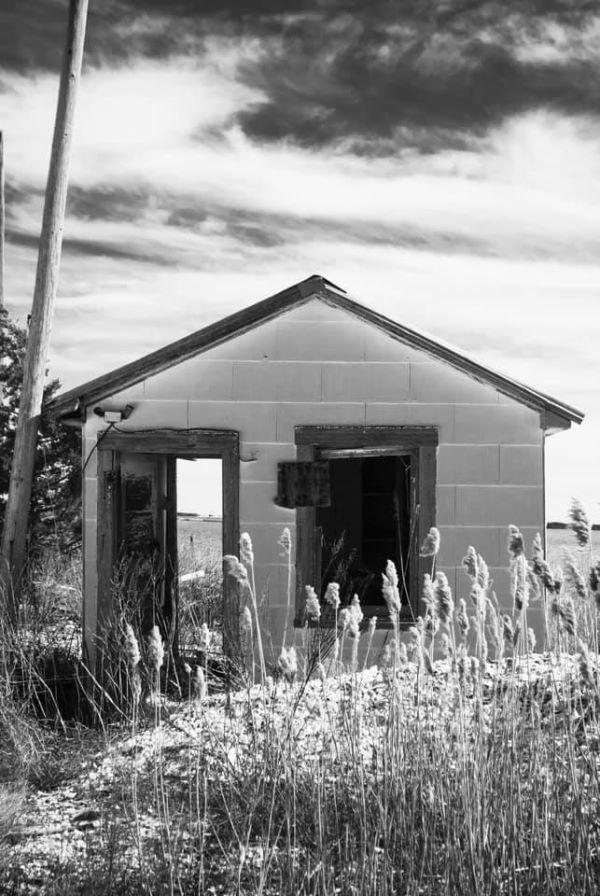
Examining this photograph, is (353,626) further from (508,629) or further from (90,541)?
(90,541)

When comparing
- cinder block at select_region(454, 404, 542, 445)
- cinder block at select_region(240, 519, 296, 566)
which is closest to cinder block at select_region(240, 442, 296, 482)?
cinder block at select_region(240, 519, 296, 566)

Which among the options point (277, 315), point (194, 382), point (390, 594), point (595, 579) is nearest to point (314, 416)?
point (277, 315)

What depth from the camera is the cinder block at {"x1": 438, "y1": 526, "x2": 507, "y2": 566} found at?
834 cm

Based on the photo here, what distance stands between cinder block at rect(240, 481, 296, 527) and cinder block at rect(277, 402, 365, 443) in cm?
44

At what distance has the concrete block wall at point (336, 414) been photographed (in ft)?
27.5

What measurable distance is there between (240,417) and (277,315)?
3.06ft

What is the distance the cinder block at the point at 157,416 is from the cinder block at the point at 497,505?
2.43 metres

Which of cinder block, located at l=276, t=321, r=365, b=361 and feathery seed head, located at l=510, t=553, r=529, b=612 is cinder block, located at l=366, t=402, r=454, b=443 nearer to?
cinder block, located at l=276, t=321, r=365, b=361

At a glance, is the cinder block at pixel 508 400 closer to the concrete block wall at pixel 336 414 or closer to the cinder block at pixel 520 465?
the concrete block wall at pixel 336 414

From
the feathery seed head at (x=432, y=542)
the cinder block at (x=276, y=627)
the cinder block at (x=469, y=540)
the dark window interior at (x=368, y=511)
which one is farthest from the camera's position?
the dark window interior at (x=368, y=511)

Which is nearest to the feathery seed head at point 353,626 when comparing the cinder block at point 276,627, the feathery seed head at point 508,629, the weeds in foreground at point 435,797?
the weeds in foreground at point 435,797

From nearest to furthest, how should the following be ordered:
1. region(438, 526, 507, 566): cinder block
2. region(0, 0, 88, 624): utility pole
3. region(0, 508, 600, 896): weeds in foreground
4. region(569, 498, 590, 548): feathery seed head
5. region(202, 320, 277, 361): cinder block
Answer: region(569, 498, 590, 548): feathery seed head
region(0, 508, 600, 896): weeds in foreground
region(438, 526, 507, 566): cinder block
region(202, 320, 277, 361): cinder block
region(0, 0, 88, 624): utility pole

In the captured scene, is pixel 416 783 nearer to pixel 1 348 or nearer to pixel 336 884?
pixel 336 884

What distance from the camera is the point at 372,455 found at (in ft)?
27.6
